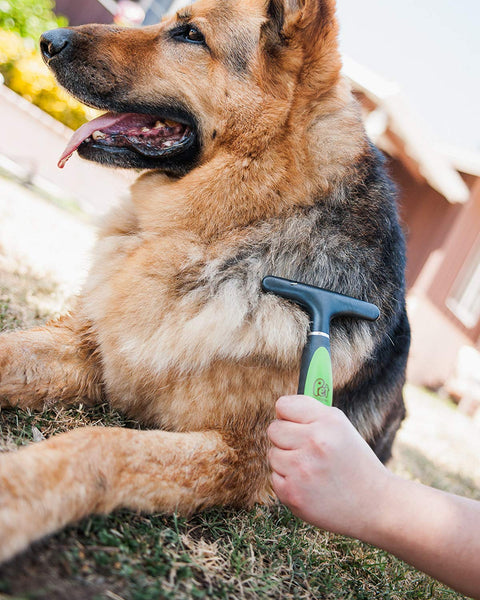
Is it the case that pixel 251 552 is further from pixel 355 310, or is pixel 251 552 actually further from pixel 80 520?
pixel 355 310

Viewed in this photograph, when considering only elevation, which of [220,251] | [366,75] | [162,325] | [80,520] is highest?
[366,75]

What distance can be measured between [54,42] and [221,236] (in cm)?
121

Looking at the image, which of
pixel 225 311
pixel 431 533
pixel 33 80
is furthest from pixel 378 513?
pixel 33 80

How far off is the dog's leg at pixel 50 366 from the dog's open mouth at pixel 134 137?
859mm

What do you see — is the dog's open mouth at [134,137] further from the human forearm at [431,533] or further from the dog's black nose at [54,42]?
the human forearm at [431,533]

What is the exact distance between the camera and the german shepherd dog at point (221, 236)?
2.15 m

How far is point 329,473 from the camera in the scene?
157 centimetres

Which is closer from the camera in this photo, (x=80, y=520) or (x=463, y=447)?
(x=80, y=520)

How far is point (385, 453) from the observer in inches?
133

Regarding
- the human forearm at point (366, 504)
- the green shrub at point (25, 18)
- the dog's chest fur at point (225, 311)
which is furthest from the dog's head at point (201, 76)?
the green shrub at point (25, 18)

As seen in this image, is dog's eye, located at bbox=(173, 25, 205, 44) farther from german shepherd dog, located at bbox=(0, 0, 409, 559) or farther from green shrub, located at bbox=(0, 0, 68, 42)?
green shrub, located at bbox=(0, 0, 68, 42)

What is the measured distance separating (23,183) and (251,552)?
23.9 feet

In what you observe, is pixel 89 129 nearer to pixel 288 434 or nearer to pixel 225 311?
pixel 225 311

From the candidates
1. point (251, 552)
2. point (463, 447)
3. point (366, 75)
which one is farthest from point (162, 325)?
point (366, 75)
